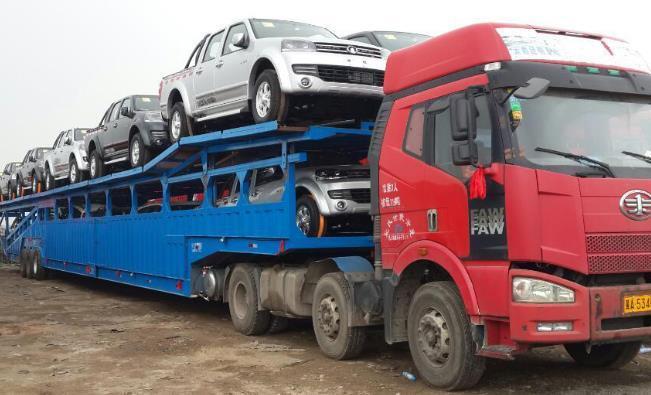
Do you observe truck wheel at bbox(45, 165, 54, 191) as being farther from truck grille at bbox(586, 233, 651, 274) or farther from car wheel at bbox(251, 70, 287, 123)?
truck grille at bbox(586, 233, 651, 274)

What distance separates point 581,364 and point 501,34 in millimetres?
3470

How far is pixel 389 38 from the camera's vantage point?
9.57 m

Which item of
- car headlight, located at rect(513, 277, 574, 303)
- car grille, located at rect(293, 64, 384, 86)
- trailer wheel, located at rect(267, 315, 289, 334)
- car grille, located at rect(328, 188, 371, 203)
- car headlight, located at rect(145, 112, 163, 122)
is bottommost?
trailer wheel, located at rect(267, 315, 289, 334)

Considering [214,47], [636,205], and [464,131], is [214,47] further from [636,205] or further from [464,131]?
[636,205]

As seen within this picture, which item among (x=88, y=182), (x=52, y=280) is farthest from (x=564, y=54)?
(x=52, y=280)

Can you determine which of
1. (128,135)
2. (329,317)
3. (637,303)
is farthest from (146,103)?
(637,303)

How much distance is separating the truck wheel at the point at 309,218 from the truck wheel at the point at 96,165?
7422 millimetres

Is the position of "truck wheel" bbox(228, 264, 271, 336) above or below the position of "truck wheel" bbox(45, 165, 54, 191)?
below

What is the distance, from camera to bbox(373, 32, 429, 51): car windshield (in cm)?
942

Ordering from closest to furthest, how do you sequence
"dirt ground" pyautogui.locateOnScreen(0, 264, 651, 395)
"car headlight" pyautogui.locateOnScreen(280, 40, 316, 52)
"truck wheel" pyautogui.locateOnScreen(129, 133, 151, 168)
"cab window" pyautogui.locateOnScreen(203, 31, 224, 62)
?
"dirt ground" pyautogui.locateOnScreen(0, 264, 651, 395) → "car headlight" pyautogui.locateOnScreen(280, 40, 316, 52) → "cab window" pyautogui.locateOnScreen(203, 31, 224, 62) → "truck wheel" pyautogui.locateOnScreen(129, 133, 151, 168)

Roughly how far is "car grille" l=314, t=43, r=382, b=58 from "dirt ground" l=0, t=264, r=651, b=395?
3.37m

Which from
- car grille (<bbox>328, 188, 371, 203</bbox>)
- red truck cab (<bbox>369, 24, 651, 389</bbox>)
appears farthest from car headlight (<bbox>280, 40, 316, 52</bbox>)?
red truck cab (<bbox>369, 24, 651, 389</bbox>)

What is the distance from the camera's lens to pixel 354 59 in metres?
8.12

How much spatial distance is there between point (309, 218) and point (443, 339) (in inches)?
108
